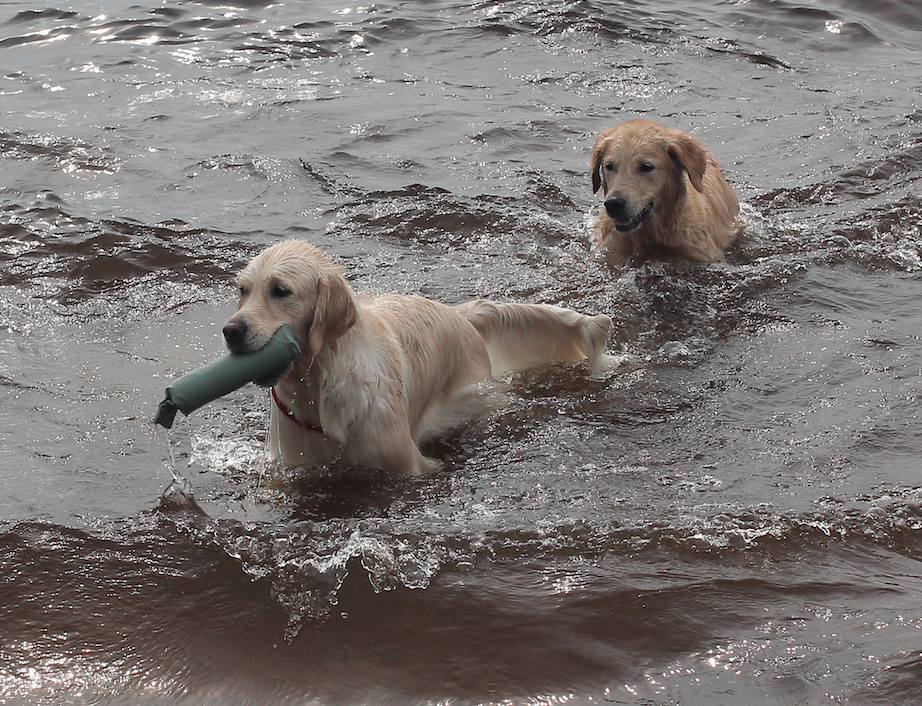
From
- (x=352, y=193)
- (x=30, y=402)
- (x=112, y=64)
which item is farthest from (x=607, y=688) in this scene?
(x=112, y=64)

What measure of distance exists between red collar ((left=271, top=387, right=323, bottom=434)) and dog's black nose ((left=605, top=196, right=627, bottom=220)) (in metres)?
3.60

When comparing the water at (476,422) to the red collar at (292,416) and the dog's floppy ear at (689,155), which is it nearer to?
the red collar at (292,416)

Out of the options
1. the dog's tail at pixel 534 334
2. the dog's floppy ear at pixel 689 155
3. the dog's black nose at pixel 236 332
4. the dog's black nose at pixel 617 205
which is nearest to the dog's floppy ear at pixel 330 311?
the dog's black nose at pixel 236 332

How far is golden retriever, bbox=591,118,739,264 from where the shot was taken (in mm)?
7754

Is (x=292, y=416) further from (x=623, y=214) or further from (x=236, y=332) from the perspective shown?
(x=623, y=214)

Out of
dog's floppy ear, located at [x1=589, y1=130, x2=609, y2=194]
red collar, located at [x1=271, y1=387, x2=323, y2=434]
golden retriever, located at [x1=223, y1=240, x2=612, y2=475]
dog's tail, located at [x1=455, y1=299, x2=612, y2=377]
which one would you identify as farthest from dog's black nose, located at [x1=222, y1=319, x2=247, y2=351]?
dog's floppy ear, located at [x1=589, y1=130, x2=609, y2=194]

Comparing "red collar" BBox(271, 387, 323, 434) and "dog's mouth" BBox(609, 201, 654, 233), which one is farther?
"dog's mouth" BBox(609, 201, 654, 233)

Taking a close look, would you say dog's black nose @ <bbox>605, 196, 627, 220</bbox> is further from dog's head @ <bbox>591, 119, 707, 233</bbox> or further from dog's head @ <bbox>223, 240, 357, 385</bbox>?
dog's head @ <bbox>223, 240, 357, 385</bbox>

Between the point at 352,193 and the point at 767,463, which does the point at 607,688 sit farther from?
the point at 352,193

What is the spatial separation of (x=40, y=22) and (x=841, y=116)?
11411 mm

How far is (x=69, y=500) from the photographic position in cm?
496

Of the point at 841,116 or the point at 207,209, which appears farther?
the point at 841,116

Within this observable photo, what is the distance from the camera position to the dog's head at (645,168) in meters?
7.70

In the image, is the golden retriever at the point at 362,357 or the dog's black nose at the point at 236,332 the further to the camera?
the golden retriever at the point at 362,357
